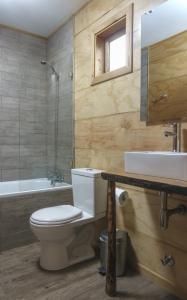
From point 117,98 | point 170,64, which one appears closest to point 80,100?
point 117,98

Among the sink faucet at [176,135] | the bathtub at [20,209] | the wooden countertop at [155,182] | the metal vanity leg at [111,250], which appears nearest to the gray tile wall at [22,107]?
the bathtub at [20,209]

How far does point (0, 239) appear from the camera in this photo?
235 centimetres

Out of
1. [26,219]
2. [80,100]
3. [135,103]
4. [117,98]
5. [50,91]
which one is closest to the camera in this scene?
[135,103]

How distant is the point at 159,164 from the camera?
1.47 m

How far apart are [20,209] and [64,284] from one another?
923 mm

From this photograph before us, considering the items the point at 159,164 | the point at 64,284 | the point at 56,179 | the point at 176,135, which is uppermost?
the point at 176,135

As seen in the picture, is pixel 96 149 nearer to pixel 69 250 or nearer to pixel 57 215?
pixel 57 215

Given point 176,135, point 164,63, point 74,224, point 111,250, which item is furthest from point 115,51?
point 111,250

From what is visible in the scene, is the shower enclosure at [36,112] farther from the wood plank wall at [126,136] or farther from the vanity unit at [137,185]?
the vanity unit at [137,185]

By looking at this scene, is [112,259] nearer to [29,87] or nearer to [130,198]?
[130,198]

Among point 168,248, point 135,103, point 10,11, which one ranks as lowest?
point 168,248

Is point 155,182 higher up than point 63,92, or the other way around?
point 63,92

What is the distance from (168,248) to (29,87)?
268cm

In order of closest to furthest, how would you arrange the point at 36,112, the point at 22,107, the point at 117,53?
the point at 117,53 < the point at 22,107 < the point at 36,112
